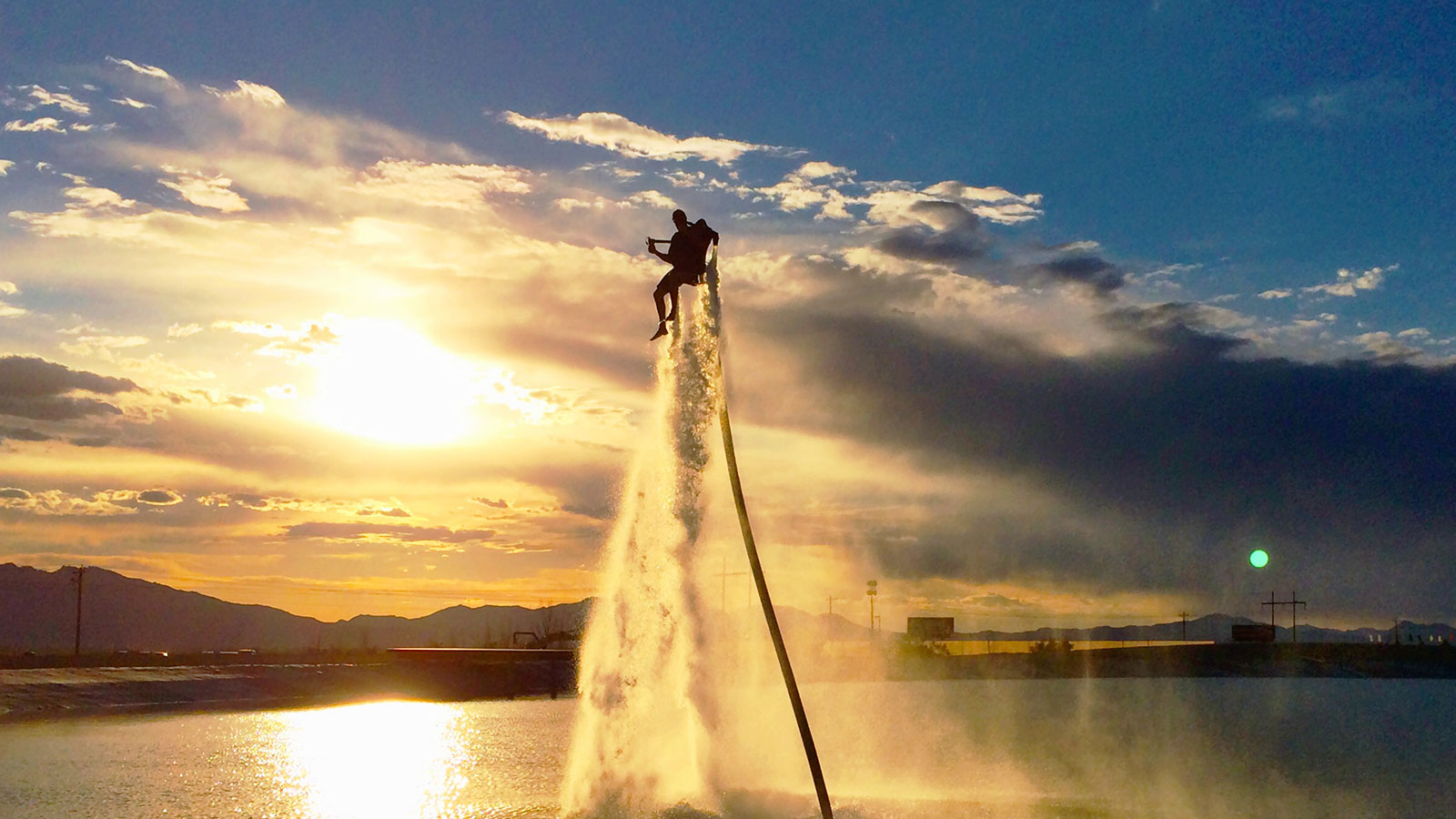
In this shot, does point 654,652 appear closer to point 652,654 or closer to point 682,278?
point 652,654

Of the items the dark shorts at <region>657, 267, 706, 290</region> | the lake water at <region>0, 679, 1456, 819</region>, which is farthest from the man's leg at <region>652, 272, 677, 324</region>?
the lake water at <region>0, 679, 1456, 819</region>

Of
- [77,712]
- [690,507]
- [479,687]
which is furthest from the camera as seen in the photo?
[479,687]

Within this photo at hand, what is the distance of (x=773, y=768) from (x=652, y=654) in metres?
17.6

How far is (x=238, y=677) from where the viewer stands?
149125 mm

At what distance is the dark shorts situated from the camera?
3136 centimetres

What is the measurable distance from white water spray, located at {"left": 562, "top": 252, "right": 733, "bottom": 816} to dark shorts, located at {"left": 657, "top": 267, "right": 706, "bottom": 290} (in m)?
3.34

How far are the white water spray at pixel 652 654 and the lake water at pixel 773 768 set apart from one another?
1.60 meters

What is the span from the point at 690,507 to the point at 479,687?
150 meters

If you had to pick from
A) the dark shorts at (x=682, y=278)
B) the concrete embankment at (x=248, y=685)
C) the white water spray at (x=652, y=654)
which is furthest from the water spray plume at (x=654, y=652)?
the concrete embankment at (x=248, y=685)

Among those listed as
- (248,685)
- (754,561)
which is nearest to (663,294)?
(754,561)

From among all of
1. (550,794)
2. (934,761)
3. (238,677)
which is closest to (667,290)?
(550,794)

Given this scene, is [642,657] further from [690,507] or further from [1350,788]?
[1350,788]

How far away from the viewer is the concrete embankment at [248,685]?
115000 millimetres

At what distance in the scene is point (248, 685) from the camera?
147500mm
